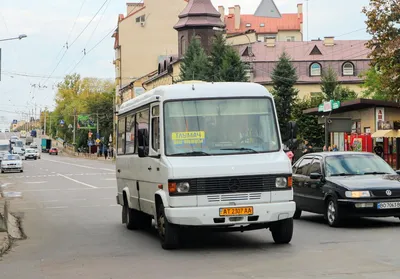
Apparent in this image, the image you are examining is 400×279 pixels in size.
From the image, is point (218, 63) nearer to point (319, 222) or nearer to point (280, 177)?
point (319, 222)

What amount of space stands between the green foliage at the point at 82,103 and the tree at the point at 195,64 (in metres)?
63.5

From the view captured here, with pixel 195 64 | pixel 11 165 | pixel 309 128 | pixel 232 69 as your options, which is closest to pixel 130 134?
pixel 11 165

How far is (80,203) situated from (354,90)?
220ft

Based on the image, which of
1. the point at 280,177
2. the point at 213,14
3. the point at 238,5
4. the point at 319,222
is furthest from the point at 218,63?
the point at 238,5

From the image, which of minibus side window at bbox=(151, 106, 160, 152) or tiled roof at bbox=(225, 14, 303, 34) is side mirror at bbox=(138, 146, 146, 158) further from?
tiled roof at bbox=(225, 14, 303, 34)

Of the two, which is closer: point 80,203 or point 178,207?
point 178,207

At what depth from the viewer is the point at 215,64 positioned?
7425 centimetres

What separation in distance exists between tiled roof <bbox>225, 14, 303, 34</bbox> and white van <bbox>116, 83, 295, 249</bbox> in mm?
134131

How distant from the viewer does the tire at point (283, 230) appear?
13469 mm

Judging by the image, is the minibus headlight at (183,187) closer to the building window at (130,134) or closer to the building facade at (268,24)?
the building window at (130,134)

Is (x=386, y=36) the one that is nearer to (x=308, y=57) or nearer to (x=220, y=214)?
(x=220, y=214)

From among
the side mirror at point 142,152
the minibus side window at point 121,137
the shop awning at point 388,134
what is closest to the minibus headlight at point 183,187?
the side mirror at point 142,152

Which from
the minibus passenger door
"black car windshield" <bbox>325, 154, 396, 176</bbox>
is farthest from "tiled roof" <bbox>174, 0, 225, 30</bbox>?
the minibus passenger door

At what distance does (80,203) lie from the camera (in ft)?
88.1
